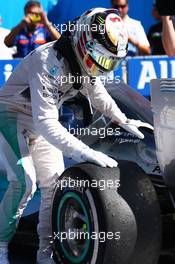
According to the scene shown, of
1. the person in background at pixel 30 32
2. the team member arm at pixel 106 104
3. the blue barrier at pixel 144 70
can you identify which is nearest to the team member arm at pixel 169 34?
the team member arm at pixel 106 104

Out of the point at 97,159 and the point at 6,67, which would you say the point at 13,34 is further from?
the point at 97,159

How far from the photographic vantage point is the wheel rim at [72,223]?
4004 millimetres

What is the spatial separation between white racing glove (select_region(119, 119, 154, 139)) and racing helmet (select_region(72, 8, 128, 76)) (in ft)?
1.36

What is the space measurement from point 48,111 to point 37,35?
15.8 feet

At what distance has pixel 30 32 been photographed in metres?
8.91

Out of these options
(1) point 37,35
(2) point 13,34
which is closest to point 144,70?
(1) point 37,35

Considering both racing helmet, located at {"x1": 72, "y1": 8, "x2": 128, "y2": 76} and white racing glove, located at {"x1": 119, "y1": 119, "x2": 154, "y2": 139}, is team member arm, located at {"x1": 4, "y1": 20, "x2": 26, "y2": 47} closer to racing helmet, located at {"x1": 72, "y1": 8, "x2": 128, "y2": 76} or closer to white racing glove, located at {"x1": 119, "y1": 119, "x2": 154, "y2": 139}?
white racing glove, located at {"x1": 119, "y1": 119, "x2": 154, "y2": 139}

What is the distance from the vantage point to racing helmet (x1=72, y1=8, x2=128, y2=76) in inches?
159

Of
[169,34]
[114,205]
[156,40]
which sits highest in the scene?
[169,34]

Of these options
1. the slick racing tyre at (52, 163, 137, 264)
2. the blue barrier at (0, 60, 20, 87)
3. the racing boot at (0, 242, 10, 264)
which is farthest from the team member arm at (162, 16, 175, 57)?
the blue barrier at (0, 60, 20, 87)

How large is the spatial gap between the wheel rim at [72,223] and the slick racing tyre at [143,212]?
0.31m

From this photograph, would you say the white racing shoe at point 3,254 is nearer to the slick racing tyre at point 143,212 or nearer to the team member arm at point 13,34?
the slick racing tyre at point 143,212

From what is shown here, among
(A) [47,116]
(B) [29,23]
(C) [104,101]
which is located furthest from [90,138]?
(B) [29,23]

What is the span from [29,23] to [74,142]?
17.3ft
